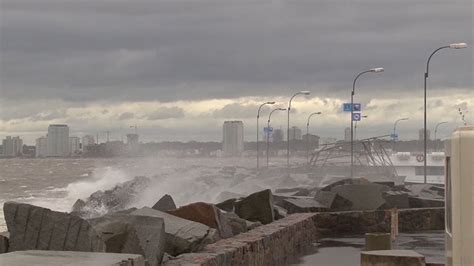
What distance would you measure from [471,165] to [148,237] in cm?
533

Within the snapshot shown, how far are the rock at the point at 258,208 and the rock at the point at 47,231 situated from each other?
Answer: 785 cm

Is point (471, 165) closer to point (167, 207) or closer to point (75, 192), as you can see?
point (167, 207)

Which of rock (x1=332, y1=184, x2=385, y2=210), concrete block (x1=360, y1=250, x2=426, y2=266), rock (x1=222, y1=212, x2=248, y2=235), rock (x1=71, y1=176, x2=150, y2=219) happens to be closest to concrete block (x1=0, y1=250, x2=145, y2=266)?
concrete block (x1=360, y1=250, x2=426, y2=266)

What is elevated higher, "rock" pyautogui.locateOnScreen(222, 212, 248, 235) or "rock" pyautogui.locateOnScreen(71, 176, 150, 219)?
"rock" pyautogui.locateOnScreen(222, 212, 248, 235)

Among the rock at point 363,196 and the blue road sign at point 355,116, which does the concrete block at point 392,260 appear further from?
the blue road sign at point 355,116

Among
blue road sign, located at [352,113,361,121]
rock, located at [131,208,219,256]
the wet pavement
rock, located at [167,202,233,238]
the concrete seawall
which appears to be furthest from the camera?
blue road sign, located at [352,113,361,121]

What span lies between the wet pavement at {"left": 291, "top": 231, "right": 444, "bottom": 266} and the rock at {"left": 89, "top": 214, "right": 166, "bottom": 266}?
421cm

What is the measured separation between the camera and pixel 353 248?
47.6ft

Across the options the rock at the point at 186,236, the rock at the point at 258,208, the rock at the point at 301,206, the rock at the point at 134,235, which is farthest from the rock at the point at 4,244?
the rock at the point at 301,206

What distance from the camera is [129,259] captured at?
6289mm

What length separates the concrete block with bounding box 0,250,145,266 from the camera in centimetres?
596

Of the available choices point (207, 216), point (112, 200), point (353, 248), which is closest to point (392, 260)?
point (207, 216)

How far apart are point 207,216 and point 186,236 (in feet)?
6.93

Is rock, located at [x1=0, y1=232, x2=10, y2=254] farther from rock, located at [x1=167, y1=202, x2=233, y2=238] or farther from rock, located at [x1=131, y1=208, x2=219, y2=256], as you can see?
rock, located at [x1=167, y1=202, x2=233, y2=238]
